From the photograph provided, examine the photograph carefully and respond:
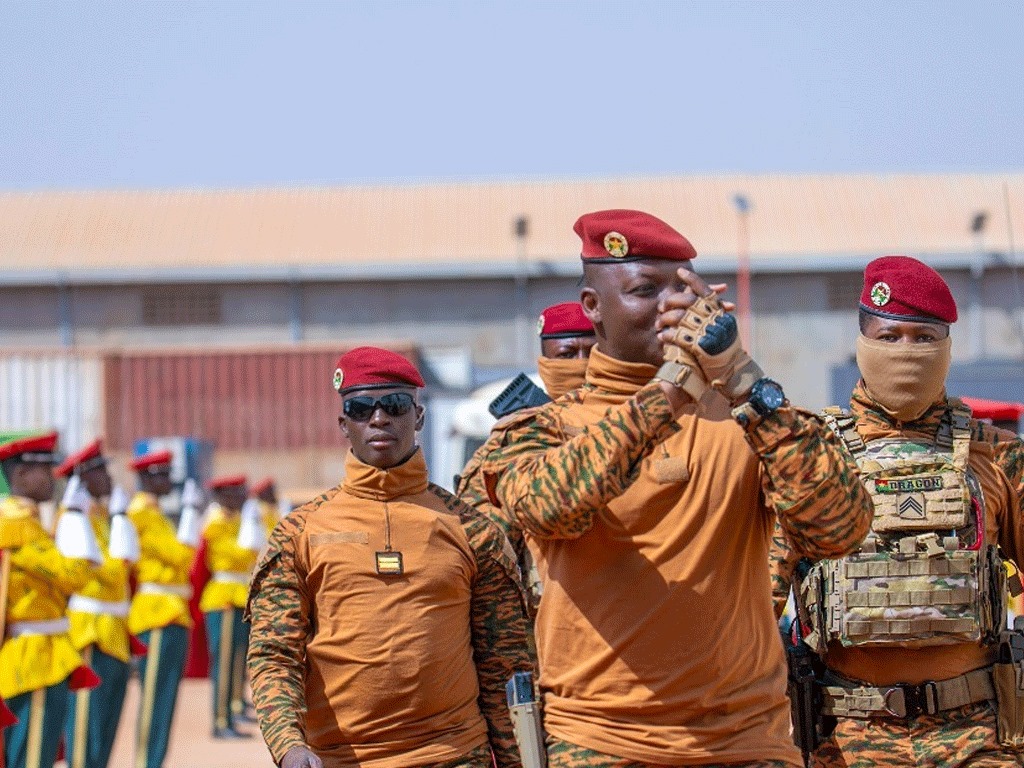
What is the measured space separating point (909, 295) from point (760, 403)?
1.89 m

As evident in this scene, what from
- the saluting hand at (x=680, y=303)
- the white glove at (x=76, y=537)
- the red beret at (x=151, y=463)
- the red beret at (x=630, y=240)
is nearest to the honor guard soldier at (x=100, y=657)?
the white glove at (x=76, y=537)

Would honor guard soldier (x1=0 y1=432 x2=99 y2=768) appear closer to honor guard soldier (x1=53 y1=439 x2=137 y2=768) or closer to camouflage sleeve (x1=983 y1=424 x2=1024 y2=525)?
honor guard soldier (x1=53 y1=439 x2=137 y2=768)

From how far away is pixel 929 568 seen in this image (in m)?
5.30

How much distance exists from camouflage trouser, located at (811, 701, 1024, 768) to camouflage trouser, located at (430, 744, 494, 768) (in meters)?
1.16

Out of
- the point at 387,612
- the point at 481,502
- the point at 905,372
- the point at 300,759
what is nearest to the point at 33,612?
the point at 481,502


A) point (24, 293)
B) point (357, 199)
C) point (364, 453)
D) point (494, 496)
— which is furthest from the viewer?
point (357, 199)

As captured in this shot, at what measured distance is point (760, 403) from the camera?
3562mm

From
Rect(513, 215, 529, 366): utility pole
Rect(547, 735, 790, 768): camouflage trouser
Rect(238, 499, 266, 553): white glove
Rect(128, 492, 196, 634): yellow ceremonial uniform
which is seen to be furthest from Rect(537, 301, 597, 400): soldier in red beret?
Rect(513, 215, 529, 366): utility pole

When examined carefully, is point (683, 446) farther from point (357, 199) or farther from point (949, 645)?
point (357, 199)

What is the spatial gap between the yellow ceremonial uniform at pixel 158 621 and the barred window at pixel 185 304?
23609 mm

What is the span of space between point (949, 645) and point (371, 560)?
74.2 inches

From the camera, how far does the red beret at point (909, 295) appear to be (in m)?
5.28

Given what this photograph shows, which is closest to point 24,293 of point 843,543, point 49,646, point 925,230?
point 925,230

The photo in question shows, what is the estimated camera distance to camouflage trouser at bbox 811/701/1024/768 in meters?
5.29
